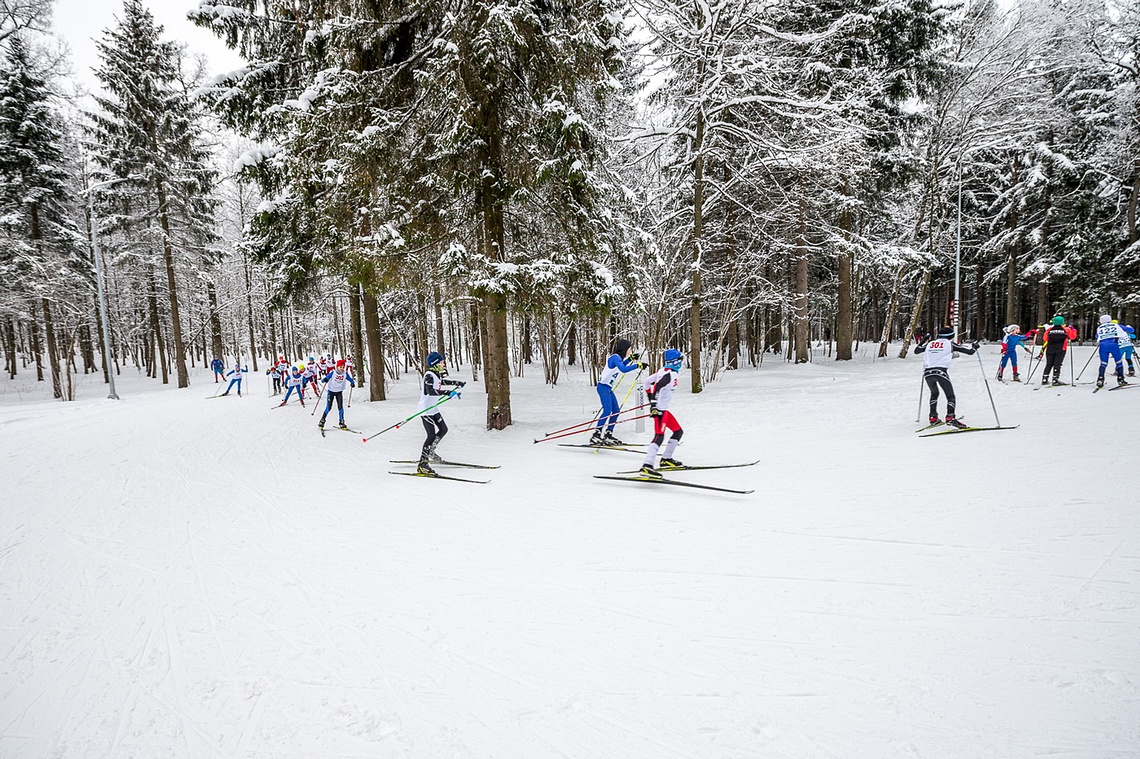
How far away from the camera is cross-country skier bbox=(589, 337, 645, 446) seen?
9.80 m

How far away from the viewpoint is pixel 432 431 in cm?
852

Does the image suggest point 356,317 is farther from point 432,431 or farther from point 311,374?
point 432,431

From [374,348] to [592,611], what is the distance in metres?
15.4

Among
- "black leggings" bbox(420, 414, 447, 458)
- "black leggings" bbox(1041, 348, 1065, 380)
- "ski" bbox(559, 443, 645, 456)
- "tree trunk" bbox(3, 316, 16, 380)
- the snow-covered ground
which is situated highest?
"tree trunk" bbox(3, 316, 16, 380)

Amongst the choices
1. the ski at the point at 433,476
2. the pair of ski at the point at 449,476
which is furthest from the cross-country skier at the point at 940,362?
the ski at the point at 433,476

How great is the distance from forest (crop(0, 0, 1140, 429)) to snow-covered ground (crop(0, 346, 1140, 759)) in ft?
19.7

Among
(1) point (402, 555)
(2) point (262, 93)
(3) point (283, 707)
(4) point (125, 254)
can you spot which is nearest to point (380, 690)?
(3) point (283, 707)

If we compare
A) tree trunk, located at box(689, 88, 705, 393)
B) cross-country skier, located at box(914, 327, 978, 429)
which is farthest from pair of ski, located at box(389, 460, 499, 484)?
tree trunk, located at box(689, 88, 705, 393)

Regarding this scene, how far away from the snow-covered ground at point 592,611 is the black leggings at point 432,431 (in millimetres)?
735

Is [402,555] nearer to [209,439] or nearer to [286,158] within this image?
[209,439]

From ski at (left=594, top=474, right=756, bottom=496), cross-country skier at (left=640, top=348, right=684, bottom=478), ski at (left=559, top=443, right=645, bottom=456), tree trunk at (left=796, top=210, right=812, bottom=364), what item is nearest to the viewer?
ski at (left=594, top=474, right=756, bottom=496)

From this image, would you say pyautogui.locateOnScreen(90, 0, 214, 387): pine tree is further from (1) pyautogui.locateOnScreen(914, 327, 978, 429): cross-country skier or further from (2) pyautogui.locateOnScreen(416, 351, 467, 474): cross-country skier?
(1) pyautogui.locateOnScreen(914, 327, 978, 429): cross-country skier

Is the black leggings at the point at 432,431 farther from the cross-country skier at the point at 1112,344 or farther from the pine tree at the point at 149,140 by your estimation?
the pine tree at the point at 149,140

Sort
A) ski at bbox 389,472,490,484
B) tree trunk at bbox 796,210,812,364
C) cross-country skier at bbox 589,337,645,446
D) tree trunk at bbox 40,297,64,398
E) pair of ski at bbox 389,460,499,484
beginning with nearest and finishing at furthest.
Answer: ski at bbox 389,472,490,484
pair of ski at bbox 389,460,499,484
cross-country skier at bbox 589,337,645,446
tree trunk at bbox 796,210,812,364
tree trunk at bbox 40,297,64,398
